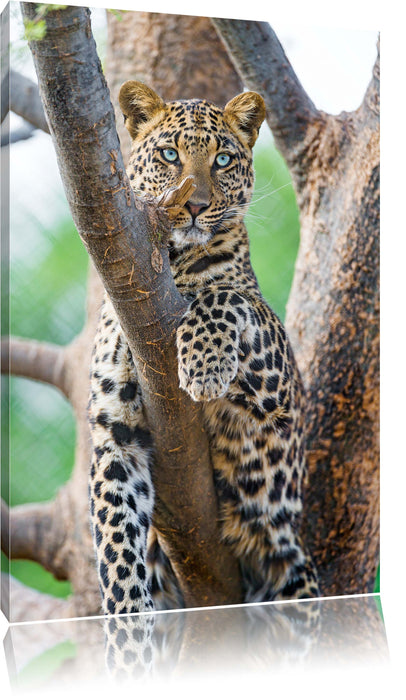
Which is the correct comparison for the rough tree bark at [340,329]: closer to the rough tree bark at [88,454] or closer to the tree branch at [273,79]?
the tree branch at [273,79]

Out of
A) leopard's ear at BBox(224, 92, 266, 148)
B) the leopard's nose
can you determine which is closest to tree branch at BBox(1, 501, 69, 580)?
Answer: the leopard's nose

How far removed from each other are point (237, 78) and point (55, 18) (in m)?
2.16

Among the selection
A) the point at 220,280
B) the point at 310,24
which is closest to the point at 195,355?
the point at 220,280

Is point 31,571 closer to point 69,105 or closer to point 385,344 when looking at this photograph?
point 385,344

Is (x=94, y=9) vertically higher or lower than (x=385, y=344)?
higher

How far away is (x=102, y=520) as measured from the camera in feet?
9.92

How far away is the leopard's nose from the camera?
9.95 ft

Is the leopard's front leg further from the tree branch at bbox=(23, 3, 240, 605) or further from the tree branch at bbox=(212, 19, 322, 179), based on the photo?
the tree branch at bbox=(212, 19, 322, 179)

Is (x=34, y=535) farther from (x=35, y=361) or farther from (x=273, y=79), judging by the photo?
(x=273, y=79)

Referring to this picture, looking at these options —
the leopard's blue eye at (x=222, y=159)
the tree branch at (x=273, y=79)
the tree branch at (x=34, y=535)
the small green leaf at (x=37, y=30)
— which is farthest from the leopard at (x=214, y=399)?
the small green leaf at (x=37, y=30)

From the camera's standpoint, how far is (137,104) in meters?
3.36

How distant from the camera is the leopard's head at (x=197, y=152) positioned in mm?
3109

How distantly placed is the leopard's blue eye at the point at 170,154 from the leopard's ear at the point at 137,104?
0.73 feet

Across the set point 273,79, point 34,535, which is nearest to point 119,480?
point 34,535
